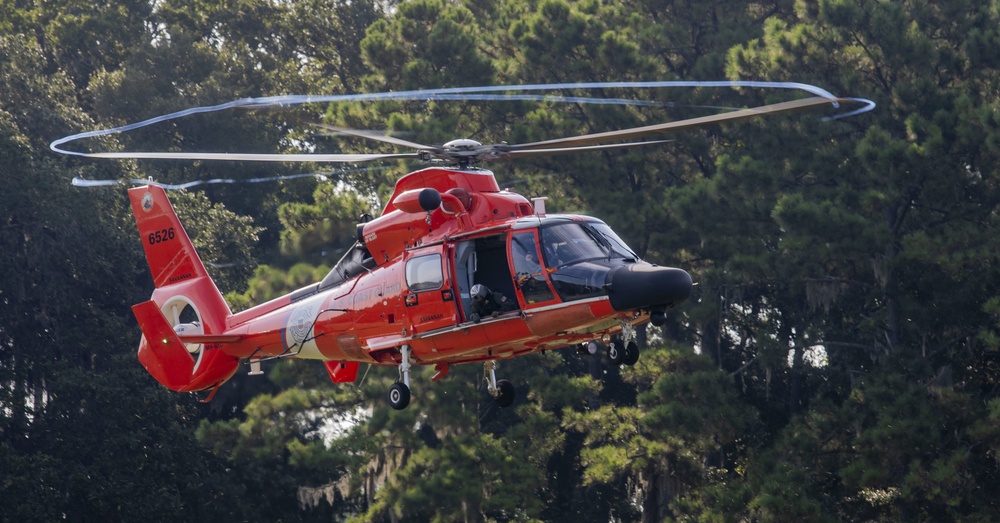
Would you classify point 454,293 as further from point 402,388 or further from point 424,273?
point 402,388

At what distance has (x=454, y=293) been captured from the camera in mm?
15195

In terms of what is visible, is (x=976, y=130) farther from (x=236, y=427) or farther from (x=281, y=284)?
(x=236, y=427)

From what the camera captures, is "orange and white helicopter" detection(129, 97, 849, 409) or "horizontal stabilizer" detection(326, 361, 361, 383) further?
"horizontal stabilizer" detection(326, 361, 361, 383)

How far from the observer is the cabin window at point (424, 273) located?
15359 millimetres

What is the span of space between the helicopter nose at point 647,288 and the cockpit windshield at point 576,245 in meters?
0.64

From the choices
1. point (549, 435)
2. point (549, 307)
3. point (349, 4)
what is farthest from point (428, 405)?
point (349, 4)

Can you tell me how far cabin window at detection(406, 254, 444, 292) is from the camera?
15.4 m

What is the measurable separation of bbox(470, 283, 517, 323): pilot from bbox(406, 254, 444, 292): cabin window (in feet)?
1.88

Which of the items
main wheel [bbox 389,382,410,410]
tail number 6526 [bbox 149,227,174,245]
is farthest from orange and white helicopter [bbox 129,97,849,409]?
tail number 6526 [bbox 149,227,174,245]

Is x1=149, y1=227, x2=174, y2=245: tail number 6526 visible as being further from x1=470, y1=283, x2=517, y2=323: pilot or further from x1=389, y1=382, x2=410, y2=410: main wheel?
x1=470, y1=283, x2=517, y2=323: pilot

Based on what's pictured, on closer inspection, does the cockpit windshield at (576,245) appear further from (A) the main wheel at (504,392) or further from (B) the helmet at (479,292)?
(A) the main wheel at (504,392)

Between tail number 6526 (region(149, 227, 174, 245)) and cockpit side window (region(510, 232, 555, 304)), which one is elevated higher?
tail number 6526 (region(149, 227, 174, 245))

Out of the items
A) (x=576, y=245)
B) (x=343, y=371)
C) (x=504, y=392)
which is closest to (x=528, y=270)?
(x=576, y=245)

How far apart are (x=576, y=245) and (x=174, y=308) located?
22.6ft
